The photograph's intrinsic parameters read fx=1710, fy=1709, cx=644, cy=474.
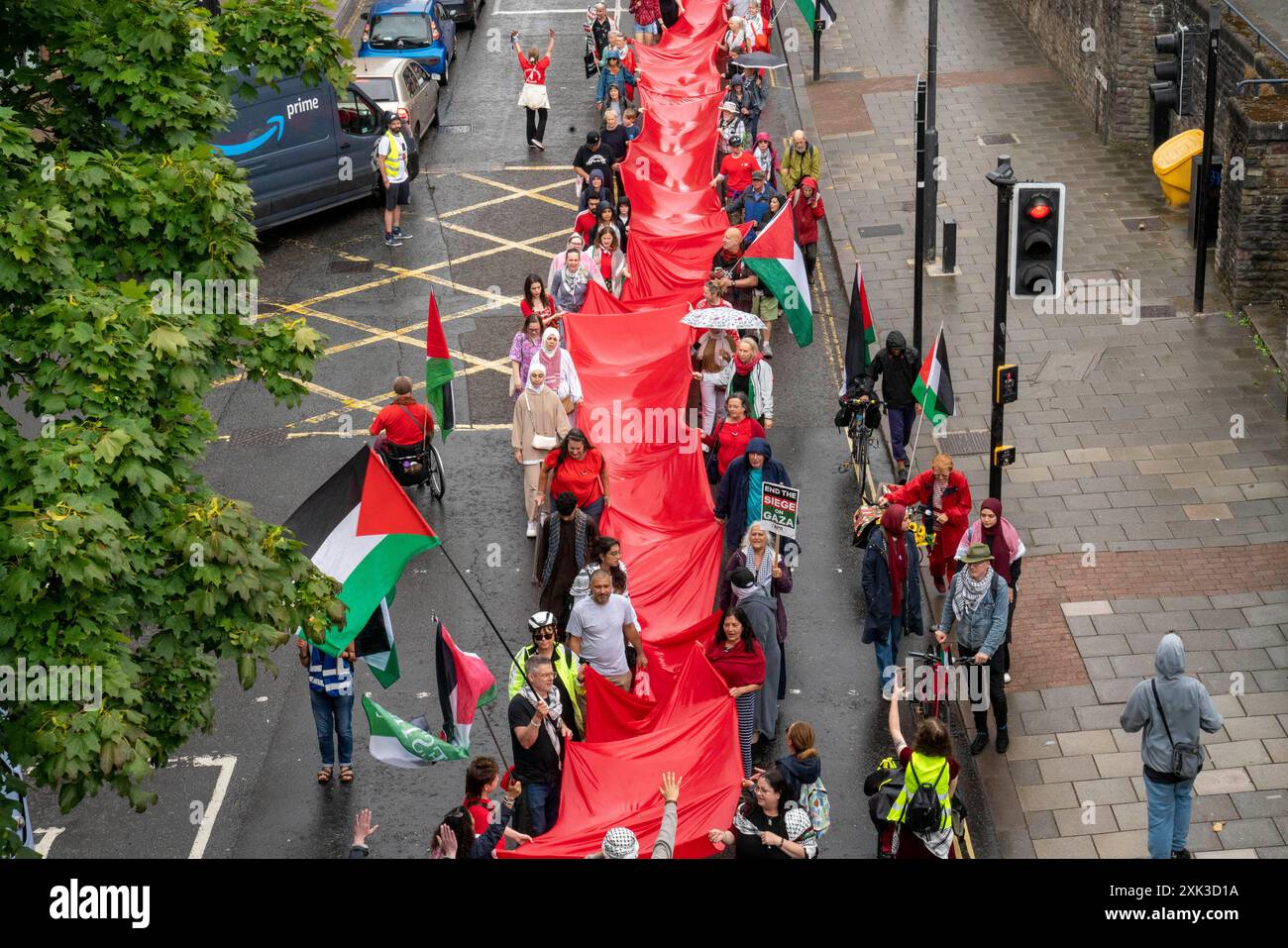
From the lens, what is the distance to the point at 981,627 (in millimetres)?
12797

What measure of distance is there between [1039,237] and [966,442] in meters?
4.13

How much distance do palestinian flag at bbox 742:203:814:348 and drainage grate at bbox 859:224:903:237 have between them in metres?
4.93

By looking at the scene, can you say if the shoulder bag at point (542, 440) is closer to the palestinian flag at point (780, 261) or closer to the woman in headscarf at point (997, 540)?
the palestinian flag at point (780, 261)

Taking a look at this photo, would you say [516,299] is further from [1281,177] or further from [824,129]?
[1281,177]

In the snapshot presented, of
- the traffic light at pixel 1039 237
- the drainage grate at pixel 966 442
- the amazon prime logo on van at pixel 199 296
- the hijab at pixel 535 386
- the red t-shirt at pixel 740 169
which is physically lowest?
the drainage grate at pixel 966 442

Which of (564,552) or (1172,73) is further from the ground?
(1172,73)

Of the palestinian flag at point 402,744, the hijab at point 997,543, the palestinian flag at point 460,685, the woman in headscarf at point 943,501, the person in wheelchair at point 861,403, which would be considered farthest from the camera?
the person in wheelchair at point 861,403

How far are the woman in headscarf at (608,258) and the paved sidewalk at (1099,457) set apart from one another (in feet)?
10.6

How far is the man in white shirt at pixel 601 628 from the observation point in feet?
41.9

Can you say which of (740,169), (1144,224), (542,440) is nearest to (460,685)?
(542,440)

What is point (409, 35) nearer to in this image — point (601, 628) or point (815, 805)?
point (601, 628)

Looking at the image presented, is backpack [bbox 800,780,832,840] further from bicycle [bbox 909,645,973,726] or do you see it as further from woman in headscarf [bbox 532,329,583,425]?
woman in headscarf [bbox 532,329,583,425]

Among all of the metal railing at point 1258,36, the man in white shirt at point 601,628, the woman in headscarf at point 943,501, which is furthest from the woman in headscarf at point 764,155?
the man in white shirt at point 601,628

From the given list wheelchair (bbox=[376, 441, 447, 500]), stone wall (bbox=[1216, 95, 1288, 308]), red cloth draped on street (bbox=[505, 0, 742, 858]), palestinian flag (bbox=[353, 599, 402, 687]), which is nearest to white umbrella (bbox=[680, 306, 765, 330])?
red cloth draped on street (bbox=[505, 0, 742, 858])
